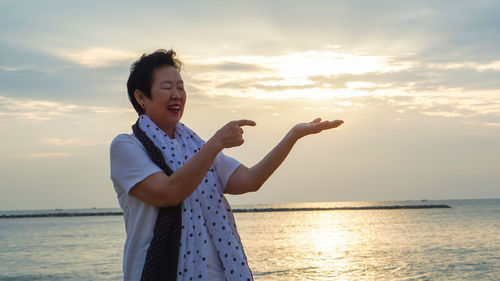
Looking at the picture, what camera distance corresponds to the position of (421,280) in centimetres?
1633

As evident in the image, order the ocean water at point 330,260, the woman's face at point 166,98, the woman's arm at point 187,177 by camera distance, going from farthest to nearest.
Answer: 1. the ocean water at point 330,260
2. the woman's face at point 166,98
3. the woman's arm at point 187,177

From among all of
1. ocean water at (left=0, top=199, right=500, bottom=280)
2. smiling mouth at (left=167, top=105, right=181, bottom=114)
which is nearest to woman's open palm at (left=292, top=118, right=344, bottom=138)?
smiling mouth at (left=167, top=105, right=181, bottom=114)

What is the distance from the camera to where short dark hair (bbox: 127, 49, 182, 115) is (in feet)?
6.83

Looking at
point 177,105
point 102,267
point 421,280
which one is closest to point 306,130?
point 177,105

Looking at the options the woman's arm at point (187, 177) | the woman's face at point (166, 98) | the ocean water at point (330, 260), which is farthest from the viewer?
the ocean water at point (330, 260)

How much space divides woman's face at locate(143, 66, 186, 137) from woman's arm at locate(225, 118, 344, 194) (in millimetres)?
366

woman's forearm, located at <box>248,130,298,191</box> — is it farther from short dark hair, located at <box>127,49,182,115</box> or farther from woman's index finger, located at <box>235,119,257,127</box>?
short dark hair, located at <box>127,49,182,115</box>

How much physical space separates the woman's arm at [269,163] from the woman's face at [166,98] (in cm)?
37

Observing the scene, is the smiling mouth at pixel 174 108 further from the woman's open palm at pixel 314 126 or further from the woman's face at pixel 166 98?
the woman's open palm at pixel 314 126

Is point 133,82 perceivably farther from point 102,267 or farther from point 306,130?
point 102,267

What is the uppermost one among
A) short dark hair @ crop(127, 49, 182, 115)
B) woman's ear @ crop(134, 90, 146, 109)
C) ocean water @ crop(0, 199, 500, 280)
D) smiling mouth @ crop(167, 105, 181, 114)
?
short dark hair @ crop(127, 49, 182, 115)

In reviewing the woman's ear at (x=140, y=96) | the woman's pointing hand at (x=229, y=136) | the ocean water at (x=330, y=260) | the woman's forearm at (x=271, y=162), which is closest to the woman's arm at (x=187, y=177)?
the woman's pointing hand at (x=229, y=136)

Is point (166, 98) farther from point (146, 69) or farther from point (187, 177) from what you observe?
point (187, 177)

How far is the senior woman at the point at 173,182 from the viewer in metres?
1.80
